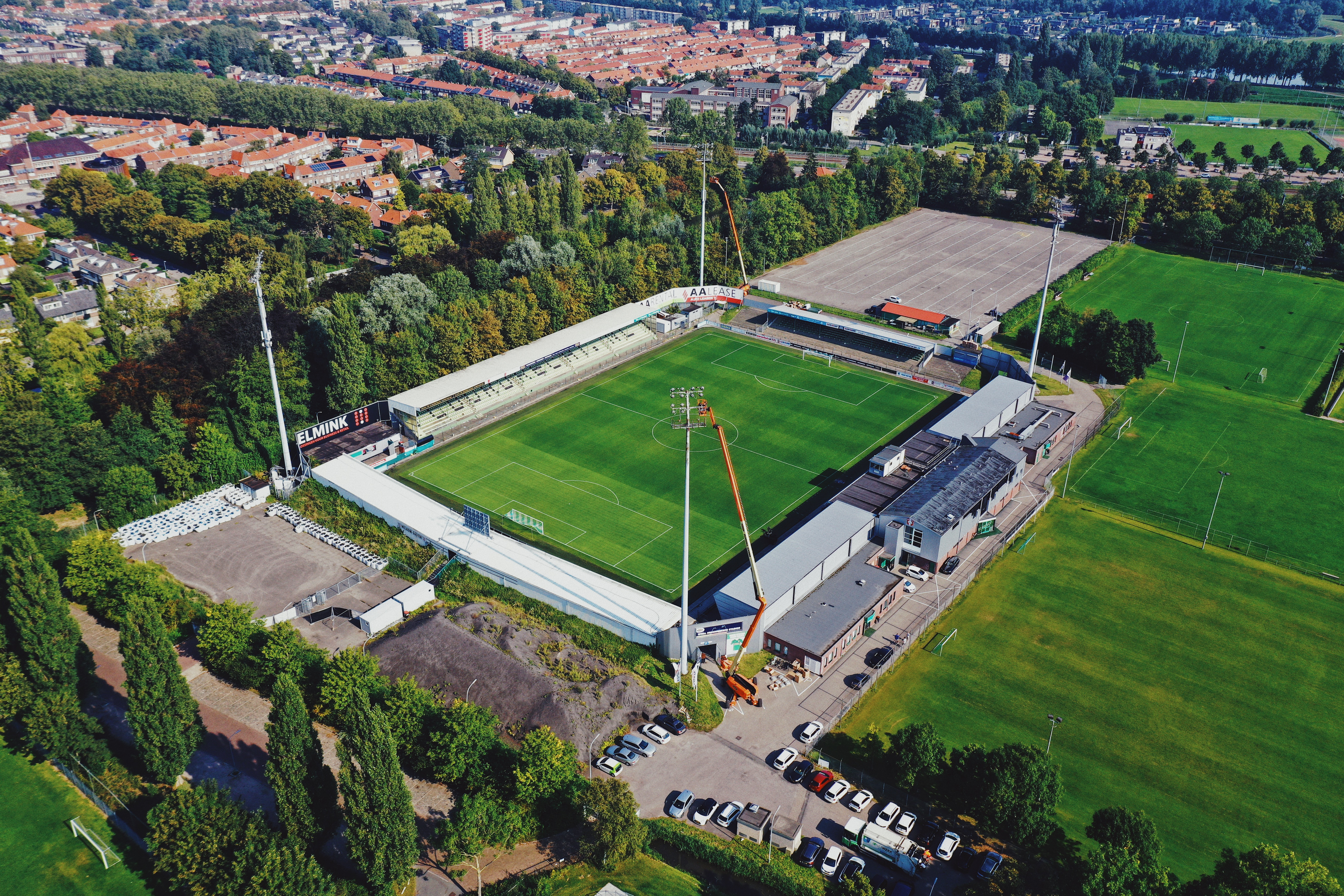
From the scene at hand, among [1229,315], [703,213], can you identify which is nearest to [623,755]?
[703,213]

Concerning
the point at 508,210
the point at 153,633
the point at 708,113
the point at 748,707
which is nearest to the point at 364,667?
the point at 153,633

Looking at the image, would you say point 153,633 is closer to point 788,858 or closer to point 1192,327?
point 788,858

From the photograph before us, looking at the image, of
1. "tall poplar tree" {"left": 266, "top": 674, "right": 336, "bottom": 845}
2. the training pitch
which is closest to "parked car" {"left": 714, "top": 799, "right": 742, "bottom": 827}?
"tall poplar tree" {"left": 266, "top": 674, "right": 336, "bottom": 845}

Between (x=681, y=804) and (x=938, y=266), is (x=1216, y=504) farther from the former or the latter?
(x=938, y=266)

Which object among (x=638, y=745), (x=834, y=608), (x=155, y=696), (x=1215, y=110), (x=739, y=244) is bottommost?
(x=638, y=745)

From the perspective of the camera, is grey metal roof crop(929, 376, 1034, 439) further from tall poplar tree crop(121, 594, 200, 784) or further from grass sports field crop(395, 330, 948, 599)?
tall poplar tree crop(121, 594, 200, 784)

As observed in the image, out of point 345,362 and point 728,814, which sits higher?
point 345,362

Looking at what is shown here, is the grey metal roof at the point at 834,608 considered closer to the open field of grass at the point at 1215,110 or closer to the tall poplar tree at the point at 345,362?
the tall poplar tree at the point at 345,362

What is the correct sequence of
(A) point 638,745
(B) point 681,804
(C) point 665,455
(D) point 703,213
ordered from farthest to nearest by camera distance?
1. (D) point 703,213
2. (C) point 665,455
3. (A) point 638,745
4. (B) point 681,804
